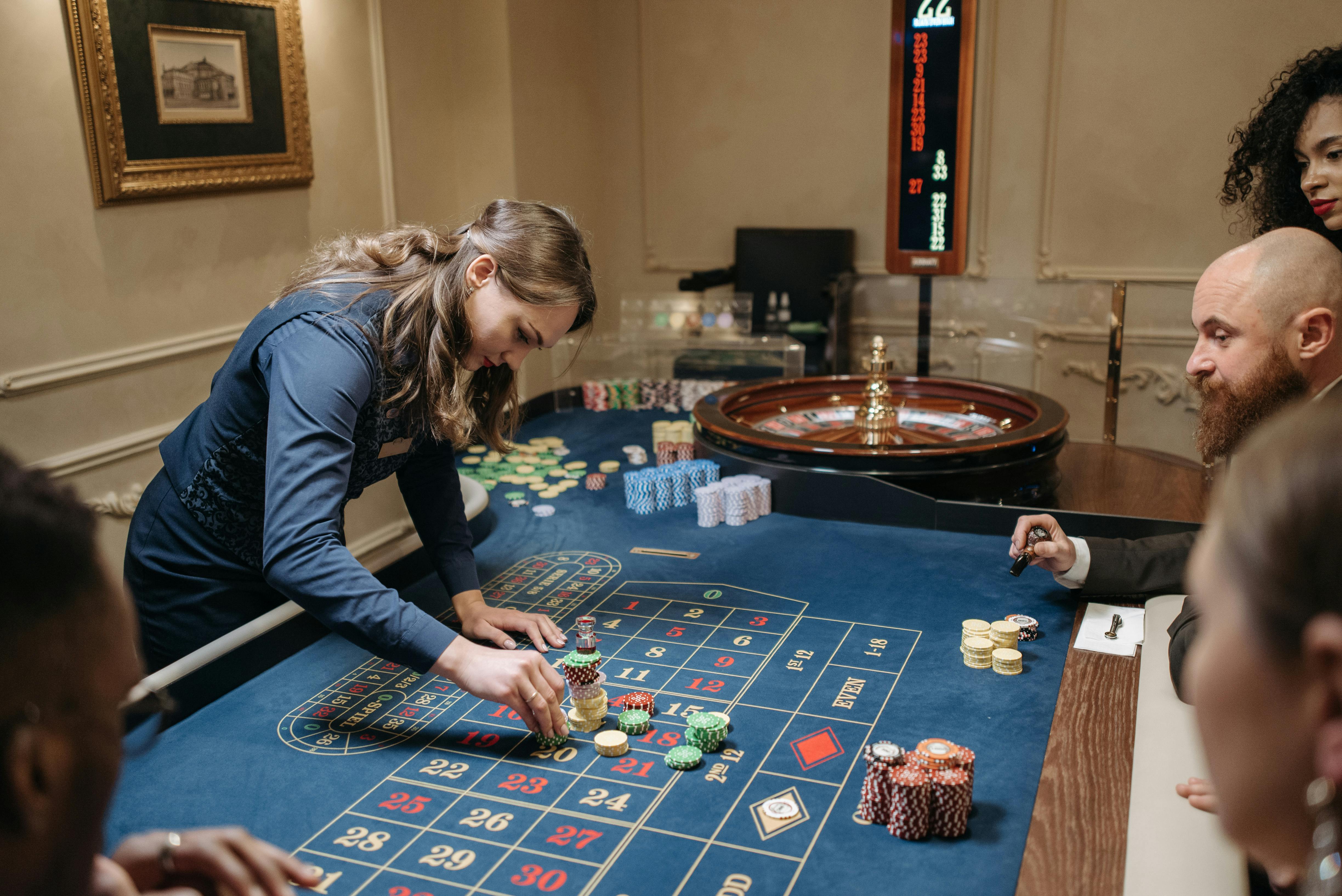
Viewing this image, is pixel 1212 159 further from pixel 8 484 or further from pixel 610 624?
pixel 8 484

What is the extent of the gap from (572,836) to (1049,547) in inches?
48.9

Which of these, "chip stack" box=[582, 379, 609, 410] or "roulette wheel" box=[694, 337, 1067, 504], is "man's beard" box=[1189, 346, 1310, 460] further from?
"chip stack" box=[582, 379, 609, 410]

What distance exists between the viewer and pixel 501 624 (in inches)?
83.6

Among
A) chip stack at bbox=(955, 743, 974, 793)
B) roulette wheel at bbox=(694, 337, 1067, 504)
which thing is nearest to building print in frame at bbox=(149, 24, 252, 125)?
roulette wheel at bbox=(694, 337, 1067, 504)

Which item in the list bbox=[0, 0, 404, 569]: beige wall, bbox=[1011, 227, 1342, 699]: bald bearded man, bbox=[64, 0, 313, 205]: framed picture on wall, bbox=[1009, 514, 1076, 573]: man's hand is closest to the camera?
bbox=[1011, 227, 1342, 699]: bald bearded man

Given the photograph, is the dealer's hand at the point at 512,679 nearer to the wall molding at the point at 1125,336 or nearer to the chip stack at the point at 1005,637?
the chip stack at the point at 1005,637

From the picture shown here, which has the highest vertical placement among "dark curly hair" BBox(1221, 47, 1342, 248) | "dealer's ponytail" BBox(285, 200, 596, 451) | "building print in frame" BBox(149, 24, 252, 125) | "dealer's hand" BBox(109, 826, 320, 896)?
"building print in frame" BBox(149, 24, 252, 125)

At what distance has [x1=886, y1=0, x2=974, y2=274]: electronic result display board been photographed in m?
4.23

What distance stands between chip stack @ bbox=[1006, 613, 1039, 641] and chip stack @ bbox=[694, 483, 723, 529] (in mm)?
940

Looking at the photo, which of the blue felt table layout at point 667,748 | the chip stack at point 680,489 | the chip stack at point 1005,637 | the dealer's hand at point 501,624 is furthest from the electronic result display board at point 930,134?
the dealer's hand at point 501,624

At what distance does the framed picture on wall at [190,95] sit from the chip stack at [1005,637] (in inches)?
134

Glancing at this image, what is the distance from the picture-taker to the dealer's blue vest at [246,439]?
1.84 metres

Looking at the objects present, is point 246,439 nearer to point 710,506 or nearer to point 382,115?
point 710,506

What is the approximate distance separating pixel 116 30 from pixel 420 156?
1.91 meters
